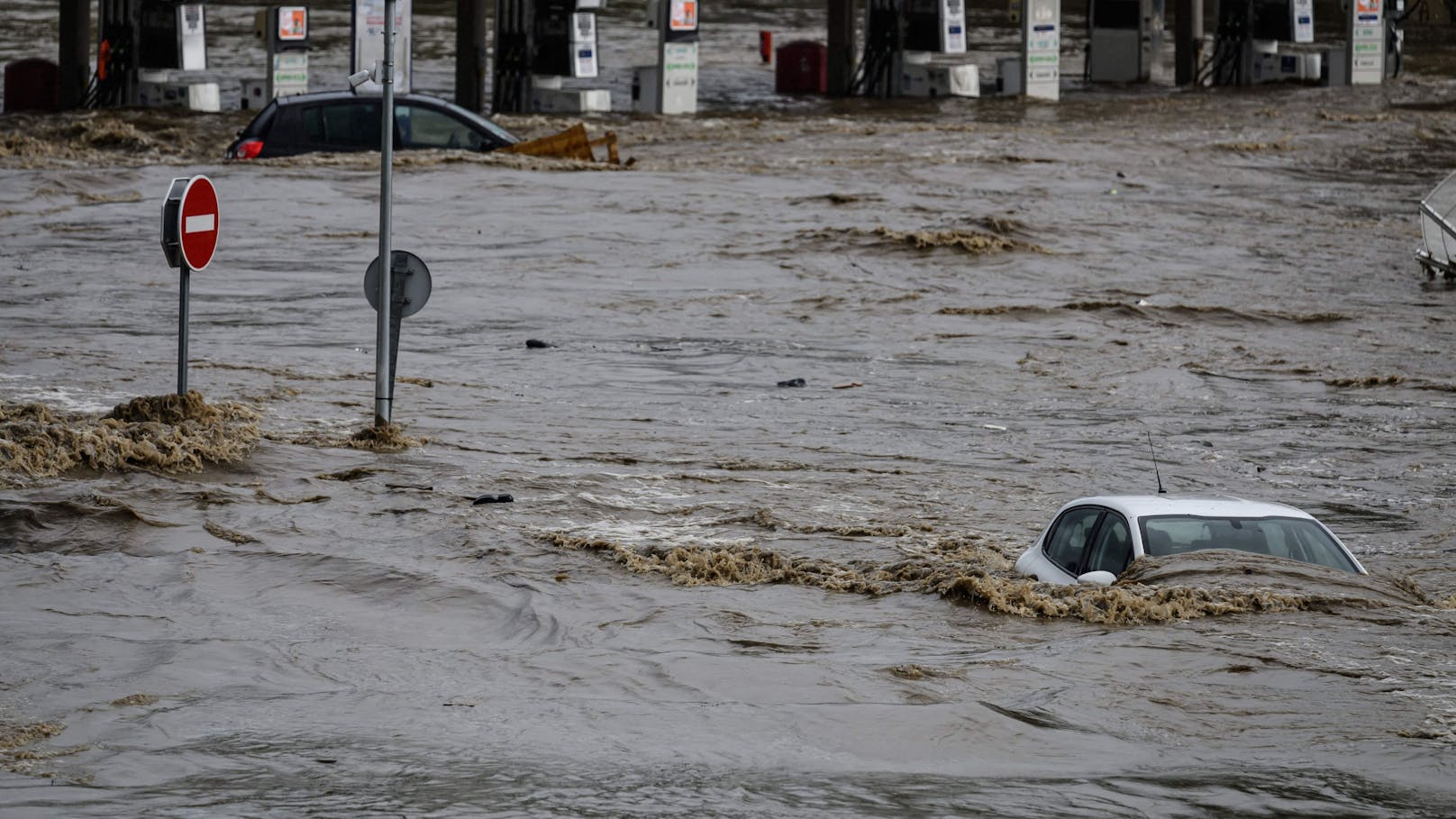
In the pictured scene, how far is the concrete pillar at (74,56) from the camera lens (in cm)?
3400

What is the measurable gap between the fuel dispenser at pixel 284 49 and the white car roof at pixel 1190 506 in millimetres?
24505

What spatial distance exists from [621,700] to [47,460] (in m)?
5.29

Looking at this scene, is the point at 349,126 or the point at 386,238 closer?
the point at 386,238

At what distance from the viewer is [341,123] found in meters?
24.7

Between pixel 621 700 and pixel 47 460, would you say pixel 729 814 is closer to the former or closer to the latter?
pixel 621 700

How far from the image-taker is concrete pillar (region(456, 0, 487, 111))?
109 feet

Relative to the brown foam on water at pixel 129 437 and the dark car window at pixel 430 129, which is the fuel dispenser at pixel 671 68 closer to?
the dark car window at pixel 430 129

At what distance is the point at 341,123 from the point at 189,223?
12395mm

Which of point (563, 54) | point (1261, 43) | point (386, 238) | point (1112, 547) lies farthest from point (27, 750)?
point (1261, 43)

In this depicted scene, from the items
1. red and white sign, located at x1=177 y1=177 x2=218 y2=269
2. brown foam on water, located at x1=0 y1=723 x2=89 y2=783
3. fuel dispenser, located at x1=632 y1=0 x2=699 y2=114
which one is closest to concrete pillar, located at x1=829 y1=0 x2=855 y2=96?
fuel dispenser, located at x1=632 y1=0 x2=699 y2=114

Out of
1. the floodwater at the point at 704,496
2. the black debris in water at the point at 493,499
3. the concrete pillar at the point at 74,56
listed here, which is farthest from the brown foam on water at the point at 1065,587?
the concrete pillar at the point at 74,56

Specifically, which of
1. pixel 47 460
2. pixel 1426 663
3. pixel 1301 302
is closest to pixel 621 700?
pixel 1426 663

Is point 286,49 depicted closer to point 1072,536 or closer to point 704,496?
point 704,496

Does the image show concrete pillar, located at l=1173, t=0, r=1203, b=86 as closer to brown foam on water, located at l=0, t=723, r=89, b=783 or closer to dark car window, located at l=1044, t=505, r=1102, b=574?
dark car window, located at l=1044, t=505, r=1102, b=574
